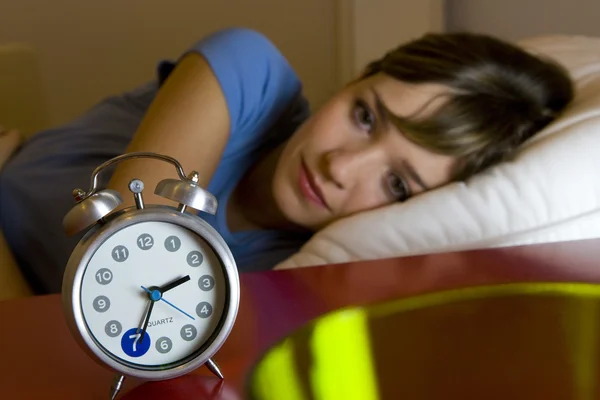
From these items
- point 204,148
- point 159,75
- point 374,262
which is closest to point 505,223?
A: point 374,262

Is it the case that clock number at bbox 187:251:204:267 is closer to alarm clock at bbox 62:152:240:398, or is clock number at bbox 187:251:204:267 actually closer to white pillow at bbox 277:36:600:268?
alarm clock at bbox 62:152:240:398

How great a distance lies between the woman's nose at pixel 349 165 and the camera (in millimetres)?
852

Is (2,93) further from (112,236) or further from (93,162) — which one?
(112,236)

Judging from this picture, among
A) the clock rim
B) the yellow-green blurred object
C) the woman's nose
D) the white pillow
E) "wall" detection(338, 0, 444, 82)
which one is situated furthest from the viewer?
"wall" detection(338, 0, 444, 82)

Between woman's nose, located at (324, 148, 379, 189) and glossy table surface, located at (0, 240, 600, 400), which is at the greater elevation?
glossy table surface, located at (0, 240, 600, 400)

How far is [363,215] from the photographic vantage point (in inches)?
32.0

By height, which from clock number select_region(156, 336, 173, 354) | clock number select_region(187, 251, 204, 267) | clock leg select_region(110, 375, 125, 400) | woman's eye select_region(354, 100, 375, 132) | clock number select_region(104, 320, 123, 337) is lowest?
woman's eye select_region(354, 100, 375, 132)

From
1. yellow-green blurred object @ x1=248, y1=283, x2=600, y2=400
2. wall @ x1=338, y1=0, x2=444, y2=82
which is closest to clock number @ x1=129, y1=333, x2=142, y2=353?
yellow-green blurred object @ x1=248, y1=283, x2=600, y2=400

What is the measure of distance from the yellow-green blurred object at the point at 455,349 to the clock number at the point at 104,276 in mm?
165

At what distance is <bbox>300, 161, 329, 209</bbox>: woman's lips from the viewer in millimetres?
895

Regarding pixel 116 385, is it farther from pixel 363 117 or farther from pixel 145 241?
pixel 363 117

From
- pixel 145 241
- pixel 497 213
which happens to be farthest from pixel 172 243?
pixel 497 213

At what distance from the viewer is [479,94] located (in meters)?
0.89

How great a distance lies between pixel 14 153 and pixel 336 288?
862mm
